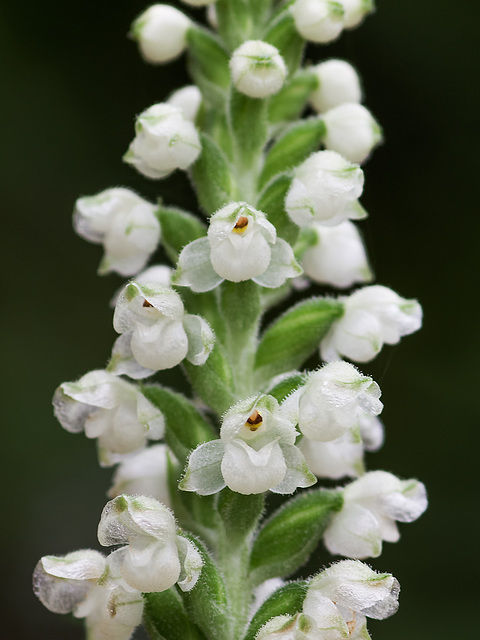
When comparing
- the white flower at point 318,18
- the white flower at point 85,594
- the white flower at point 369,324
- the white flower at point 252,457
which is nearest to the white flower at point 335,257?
the white flower at point 369,324

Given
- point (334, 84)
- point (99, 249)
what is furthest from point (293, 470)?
point (99, 249)

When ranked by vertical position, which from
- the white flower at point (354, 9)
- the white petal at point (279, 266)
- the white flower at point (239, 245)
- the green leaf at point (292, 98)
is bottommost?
the white petal at point (279, 266)

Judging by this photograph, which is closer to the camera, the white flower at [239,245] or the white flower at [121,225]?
the white flower at [239,245]

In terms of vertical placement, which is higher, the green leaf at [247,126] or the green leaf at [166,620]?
the green leaf at [247,126]

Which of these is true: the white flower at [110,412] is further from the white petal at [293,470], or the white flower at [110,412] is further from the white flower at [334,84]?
the white flower at [334,84]

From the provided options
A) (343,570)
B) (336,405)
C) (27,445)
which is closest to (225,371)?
(336,405)

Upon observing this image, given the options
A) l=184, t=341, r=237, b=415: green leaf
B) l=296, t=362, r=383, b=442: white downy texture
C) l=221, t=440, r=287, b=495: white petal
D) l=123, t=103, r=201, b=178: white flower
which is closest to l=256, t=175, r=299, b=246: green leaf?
l=123, t=103, r=201, b=178: white flower
